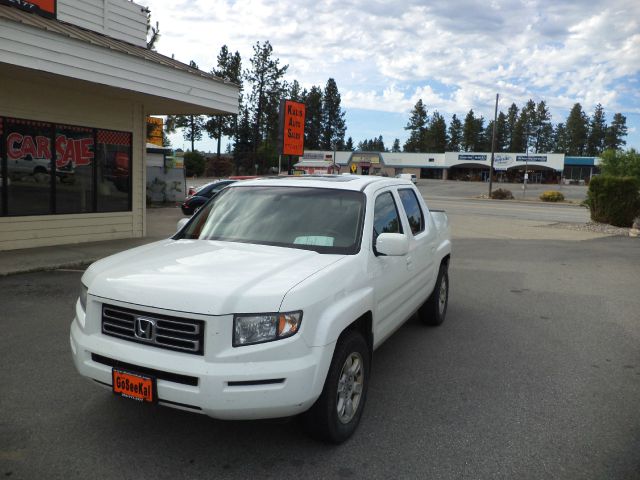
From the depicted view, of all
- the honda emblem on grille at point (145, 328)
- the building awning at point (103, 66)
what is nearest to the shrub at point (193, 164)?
the building awning at point (103, 66)

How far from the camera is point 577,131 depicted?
12044 centimetres

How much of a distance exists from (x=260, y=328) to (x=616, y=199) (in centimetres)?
2020

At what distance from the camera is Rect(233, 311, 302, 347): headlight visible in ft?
9.61

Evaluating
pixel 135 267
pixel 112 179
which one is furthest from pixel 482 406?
pixel 112 179

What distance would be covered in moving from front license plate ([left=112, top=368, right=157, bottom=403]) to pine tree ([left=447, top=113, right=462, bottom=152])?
128 metres

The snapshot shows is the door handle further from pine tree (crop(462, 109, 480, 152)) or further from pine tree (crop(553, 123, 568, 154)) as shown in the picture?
pine tree (crop(553, 123, 568, 154))

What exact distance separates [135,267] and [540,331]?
187 inches

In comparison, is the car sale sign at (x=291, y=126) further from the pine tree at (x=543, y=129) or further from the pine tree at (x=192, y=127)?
the pine tree at (x=543, y=129)

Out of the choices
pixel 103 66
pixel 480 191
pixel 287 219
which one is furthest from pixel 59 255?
pixel 480 191

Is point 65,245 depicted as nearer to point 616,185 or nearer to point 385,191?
point 385,191

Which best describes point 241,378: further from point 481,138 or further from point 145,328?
point 481,138

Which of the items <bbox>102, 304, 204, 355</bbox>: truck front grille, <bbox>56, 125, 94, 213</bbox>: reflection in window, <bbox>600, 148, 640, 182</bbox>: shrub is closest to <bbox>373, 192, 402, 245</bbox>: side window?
<bbox>102, 304, 204, 355</bbox>: truck front grille

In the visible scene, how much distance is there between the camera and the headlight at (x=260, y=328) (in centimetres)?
293

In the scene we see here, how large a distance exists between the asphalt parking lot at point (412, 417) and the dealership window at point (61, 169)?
13.7ft
